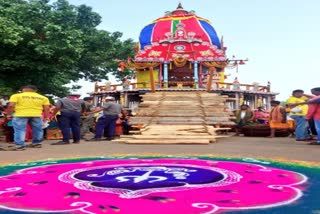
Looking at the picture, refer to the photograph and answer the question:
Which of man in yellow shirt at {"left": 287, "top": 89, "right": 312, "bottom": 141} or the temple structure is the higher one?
the temple structure

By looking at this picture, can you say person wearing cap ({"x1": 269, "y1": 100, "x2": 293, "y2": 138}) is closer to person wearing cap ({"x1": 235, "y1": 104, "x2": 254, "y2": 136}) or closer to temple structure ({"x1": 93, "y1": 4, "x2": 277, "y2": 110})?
person wearing cap ({"x1": 235, "y1": 104, "x2": 254, "y2": 136})

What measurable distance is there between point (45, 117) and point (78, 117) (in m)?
0.93

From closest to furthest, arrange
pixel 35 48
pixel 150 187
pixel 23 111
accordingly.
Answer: pixel 150 187 < pixel 23 111 < pixel 35 48

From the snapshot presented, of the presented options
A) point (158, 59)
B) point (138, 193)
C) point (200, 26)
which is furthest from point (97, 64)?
point (138, 193)

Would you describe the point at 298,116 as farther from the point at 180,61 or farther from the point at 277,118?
the point at 180,61

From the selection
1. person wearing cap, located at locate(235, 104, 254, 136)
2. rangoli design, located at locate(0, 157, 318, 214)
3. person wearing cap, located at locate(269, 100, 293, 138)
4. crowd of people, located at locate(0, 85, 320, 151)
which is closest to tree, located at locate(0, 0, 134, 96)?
crowd of people, located at locate(0, 85, 320, 151)

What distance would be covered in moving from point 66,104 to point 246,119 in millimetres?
6908

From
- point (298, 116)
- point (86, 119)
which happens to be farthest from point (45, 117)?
point (298, 116)

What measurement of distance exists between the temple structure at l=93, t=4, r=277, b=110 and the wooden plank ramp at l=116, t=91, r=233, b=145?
38.2 ft

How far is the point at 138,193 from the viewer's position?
3.47m

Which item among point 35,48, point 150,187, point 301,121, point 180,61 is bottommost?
point 150,187

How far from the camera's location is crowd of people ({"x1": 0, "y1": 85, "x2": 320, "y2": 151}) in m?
8.46

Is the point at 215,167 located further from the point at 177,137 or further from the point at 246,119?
the point at 246,119

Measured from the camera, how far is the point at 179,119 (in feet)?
39.4
